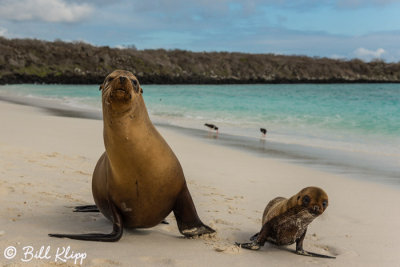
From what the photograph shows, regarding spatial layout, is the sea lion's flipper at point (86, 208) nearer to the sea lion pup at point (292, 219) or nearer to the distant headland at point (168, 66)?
the sea lion pup at point (292, 219)

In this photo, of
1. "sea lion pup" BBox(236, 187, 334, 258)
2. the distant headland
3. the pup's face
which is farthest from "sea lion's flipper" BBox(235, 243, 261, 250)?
the distant headland

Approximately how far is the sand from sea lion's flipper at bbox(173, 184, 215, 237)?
9 cm

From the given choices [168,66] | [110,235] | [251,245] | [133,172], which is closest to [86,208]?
[110,235]

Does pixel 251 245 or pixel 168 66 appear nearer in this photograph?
pixel 251 245

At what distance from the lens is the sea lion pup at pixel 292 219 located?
139 inches

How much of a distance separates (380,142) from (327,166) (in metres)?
5.07

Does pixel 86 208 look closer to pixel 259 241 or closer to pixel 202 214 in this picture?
pixel 202 214

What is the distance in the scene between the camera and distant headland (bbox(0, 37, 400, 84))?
58625 millimetres

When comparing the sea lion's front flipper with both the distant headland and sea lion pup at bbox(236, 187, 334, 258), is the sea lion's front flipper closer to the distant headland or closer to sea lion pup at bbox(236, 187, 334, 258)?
sea lion pup at bbox(236, 187, 334, 258)

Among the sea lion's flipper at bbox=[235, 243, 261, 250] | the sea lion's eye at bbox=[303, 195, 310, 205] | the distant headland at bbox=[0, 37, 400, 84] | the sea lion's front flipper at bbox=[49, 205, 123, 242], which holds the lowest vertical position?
the sea lion's flipper at bbox=[235, 243, 261, 250]

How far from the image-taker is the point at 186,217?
403 centimetres

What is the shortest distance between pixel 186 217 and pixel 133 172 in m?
0.70

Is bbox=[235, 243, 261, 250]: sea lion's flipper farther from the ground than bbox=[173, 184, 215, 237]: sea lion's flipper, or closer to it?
closer to it

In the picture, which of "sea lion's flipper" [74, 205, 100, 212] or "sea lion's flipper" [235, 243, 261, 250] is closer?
"sea lion's flipper" [235, 243, 261, 250]
